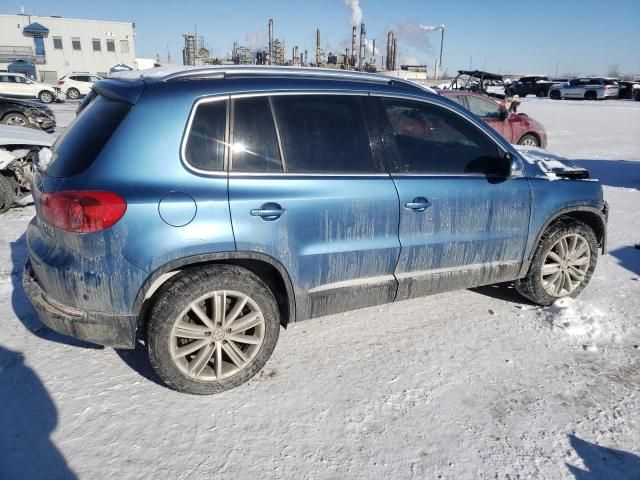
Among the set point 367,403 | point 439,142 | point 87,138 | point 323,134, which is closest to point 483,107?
point 439,142

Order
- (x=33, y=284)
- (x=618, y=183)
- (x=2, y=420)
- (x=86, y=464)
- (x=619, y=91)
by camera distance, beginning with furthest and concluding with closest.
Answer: (x=619, y=91), (x=618, y=183), (x=33, y=284), (x=2, y=420), (x=86, y=464)

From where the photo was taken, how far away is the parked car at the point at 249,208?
7.89 feet

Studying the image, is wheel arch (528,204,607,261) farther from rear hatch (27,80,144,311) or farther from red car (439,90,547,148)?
red car (439,90,547,148)

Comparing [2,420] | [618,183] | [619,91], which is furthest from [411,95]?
[619,91]

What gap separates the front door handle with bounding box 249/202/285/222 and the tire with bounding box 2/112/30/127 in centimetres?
1321

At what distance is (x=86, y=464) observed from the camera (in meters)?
2.24

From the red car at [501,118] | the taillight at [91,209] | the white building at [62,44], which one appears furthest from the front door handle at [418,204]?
the white building at [62,44]

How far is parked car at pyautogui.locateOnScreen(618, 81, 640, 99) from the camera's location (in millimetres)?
34344

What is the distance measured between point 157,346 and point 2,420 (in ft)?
2.95

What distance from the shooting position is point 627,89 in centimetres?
3478

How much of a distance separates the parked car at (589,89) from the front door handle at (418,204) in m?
38.3

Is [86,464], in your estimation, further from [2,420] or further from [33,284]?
[33,284]

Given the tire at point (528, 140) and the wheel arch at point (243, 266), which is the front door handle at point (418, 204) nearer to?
the wheel arch at point (243, 266)

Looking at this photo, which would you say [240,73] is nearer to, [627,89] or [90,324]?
[90,324]
